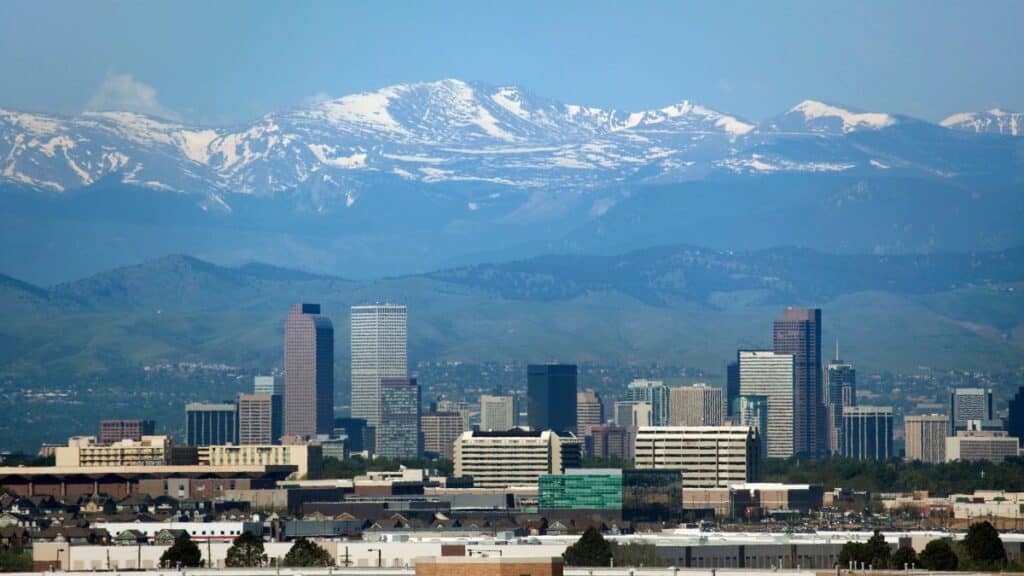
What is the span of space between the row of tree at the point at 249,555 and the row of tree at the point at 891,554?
7.28m

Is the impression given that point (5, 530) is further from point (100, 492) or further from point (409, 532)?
point (100, 492)

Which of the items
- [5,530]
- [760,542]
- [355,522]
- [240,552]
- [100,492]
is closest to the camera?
[240,552]

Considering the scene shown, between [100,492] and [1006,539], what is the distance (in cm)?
8102

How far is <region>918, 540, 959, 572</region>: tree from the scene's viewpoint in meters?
79.3

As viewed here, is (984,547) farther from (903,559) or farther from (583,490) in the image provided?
(583,490)

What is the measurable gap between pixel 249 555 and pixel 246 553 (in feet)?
2.92

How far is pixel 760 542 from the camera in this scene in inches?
4429

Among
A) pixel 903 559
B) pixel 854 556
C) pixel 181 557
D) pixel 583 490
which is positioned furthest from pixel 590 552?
pixel 583 490

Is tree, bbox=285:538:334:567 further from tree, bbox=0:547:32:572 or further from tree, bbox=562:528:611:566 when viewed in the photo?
tree, bbox=0:547:32:572

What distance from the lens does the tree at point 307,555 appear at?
86062 mm

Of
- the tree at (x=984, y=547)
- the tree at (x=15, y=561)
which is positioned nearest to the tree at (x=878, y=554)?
the tree at (x=984, y=547)

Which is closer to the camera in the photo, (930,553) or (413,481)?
(930,553)

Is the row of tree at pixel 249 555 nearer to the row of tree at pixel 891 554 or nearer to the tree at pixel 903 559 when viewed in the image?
the row of tree at pixel 891 554

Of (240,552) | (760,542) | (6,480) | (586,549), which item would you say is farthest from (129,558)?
(6,480)
